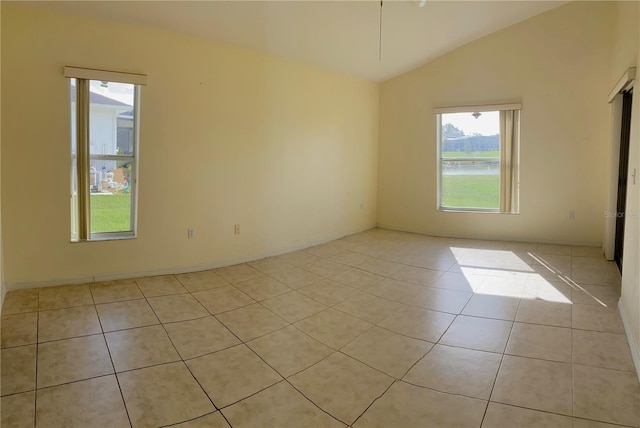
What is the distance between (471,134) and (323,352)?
4.50 metres

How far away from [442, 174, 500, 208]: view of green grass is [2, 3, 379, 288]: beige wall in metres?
1.85

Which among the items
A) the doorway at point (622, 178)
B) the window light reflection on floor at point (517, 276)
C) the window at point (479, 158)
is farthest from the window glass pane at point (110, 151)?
the doorway at point (622, 178)

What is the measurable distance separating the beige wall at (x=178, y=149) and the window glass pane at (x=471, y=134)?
5.69 feet

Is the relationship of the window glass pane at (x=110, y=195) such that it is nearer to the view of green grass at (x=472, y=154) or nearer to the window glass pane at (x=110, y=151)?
the window glass pane at (x=110, y=151)

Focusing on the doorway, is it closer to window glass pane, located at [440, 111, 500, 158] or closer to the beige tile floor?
the beige tile floor

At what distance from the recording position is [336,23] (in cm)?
381

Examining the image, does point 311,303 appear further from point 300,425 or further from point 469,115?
point 469,115

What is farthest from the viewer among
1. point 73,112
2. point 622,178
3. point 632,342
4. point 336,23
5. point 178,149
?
point 622,178

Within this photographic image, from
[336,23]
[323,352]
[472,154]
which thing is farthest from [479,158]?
[323,352]

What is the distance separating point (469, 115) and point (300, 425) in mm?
5150

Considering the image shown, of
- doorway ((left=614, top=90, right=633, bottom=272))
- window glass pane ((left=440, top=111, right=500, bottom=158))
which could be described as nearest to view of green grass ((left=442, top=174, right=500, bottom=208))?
window glass pane ((left=440, top=111, right=500, bottom=158))

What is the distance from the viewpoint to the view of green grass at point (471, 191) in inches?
211

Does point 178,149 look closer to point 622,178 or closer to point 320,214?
point 320,214

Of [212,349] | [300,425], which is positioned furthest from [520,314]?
[212,349]
